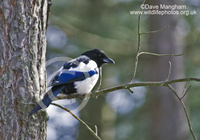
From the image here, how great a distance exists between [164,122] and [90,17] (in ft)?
10.4

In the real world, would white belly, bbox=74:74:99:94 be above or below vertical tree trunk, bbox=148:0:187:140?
above

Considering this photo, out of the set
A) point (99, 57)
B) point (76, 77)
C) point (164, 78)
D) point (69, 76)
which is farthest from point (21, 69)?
point (164, 78)

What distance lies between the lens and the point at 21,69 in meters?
3.10

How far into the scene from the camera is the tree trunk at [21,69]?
2.99m

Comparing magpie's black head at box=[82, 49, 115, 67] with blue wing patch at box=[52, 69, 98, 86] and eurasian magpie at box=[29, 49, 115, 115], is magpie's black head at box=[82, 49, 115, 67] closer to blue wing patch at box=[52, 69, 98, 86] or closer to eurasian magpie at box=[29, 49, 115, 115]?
eurasian magpie at box=[29, 49, 115, 115]

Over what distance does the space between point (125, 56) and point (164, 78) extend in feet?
3.19

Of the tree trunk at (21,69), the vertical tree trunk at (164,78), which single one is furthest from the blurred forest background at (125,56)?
the tree trunk at (21,69)

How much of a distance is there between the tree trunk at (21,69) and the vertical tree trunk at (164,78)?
4656 millimetres

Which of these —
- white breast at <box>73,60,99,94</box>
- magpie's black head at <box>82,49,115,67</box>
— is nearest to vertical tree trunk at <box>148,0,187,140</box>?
magpie's black head at <box>82,49,115,67</box>

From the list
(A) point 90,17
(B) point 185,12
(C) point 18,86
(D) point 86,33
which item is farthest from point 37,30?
(A) point 90,17

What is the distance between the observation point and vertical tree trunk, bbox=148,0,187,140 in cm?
746

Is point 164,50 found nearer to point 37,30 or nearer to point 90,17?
point 90,17

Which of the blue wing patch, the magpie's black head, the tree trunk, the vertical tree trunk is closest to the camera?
the tree trunk

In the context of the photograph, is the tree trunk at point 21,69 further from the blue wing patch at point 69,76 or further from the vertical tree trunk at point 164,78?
the vertical tree trunk at point 164,78
